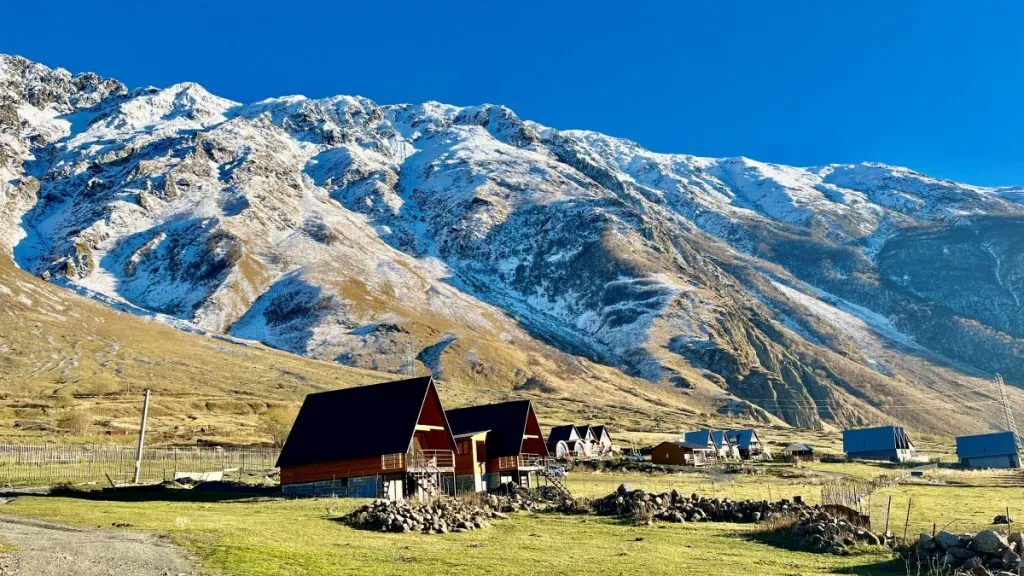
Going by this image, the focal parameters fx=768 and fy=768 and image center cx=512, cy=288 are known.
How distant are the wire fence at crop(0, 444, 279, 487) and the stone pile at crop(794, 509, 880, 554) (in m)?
50.6

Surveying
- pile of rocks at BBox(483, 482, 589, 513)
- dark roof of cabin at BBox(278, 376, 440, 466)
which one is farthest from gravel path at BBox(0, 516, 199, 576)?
dark roof of cabin at BBox(278, 376, 440, 466)

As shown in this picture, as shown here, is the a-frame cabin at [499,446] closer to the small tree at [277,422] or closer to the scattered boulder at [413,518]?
the scattered boulder at [413,518]

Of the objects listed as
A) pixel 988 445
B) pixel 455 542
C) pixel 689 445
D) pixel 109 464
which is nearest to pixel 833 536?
pixel 455 542

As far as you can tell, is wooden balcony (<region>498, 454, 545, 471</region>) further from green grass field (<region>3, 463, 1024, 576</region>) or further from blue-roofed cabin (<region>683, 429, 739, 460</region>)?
blue-roofed cabin (<region>683, 429, 739, 460</region>)

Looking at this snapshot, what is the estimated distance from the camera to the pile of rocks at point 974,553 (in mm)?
24141

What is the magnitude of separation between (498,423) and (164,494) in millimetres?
29547

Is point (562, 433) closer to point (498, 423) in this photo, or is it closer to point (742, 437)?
point (742, 437)

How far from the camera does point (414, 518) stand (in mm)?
34188

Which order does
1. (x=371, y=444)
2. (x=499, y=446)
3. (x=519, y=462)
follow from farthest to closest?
(x=499, y=446), (x=519, y=462), (x=371, y=444)

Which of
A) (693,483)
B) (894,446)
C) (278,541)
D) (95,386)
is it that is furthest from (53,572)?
(95,386)

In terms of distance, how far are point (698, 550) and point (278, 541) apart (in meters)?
15.7

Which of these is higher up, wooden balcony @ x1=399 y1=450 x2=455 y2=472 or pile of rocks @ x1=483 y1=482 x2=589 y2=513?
wooden balcony @ x1=399 y1=450 x2=455 y2=472

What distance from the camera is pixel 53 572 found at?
19703 mm

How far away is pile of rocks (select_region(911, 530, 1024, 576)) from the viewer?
2414 cm
